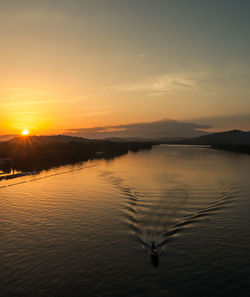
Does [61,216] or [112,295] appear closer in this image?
[112,295]

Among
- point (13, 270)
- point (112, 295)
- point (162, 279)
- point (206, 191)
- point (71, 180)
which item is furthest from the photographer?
point (71, 180)

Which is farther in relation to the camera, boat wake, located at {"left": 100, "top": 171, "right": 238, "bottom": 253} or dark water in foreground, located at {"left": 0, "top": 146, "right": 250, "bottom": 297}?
boat wake, located at {"left": 100, "top": 171, "right": 238, "bottom": 253}

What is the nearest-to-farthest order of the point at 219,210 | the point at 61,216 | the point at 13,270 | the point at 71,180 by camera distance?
the point at 13,270
the point at 61,216
the point at 219,210
the point at 71,180

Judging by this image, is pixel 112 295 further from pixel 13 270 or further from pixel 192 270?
pixel 13 270

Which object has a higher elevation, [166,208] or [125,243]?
[166,208]

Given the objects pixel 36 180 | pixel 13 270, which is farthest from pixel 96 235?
pixel 36 180

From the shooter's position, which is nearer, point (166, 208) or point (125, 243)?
point (125, 243)

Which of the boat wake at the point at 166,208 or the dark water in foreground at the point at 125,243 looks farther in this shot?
the boat wake at the point at 166,208
